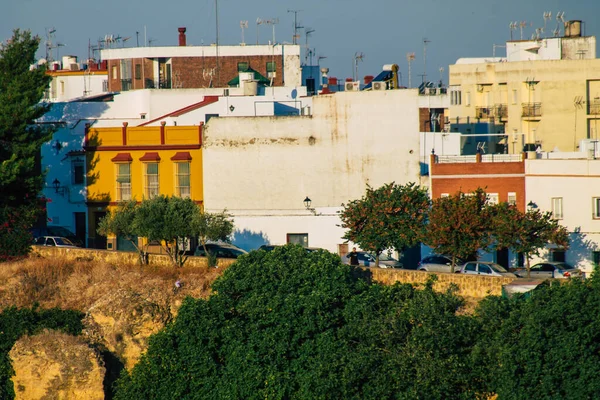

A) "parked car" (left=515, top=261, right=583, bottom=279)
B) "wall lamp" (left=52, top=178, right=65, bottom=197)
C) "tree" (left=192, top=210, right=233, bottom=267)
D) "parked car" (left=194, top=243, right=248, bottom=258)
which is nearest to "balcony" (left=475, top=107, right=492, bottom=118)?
"parked car" (left=515, top=261, right=583, bottom=279)

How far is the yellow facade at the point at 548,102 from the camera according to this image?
60938 millimetres

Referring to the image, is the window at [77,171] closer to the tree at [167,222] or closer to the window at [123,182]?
the window at [123,182]

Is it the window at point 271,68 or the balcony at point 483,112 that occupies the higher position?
the window at point 271,68

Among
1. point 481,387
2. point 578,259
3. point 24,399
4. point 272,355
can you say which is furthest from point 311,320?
point 578,259

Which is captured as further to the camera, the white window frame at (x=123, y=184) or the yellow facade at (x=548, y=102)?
the yellow facade at (x=548, y=102)

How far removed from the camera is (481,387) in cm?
3262

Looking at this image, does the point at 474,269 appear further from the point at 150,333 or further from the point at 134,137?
the point at 134,137

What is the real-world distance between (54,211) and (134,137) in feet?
16.2

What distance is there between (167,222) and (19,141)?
8228 millimetres

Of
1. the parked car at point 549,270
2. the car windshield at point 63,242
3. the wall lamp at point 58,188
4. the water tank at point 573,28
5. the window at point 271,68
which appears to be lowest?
the parked car at point 549,270

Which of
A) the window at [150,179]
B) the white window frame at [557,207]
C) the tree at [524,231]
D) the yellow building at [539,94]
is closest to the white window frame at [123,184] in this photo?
the window at [150,179]

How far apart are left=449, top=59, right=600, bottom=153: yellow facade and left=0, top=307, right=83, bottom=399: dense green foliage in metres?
25.5

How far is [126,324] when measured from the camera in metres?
39.3

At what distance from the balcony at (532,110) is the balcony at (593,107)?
231 cm
